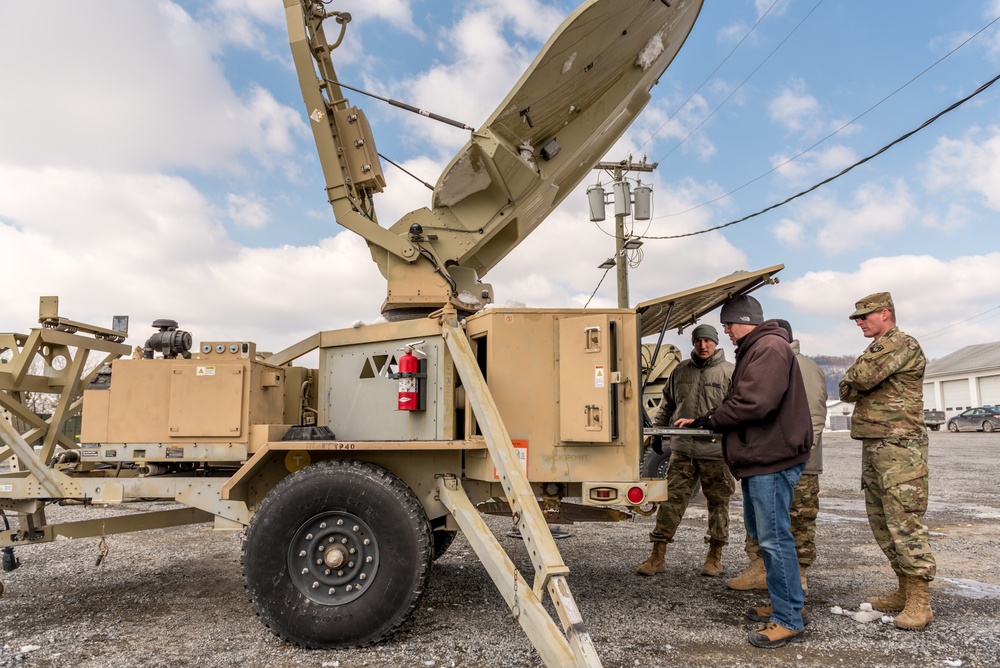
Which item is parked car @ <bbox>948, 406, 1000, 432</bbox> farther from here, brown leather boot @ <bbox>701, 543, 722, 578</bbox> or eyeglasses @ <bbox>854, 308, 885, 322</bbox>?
eyeglasses @ <bbox>854, 308, 885, 322</bbox>

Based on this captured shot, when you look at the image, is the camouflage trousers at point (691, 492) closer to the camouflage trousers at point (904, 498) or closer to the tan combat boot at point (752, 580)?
the tan combat boot at point (752, 580)

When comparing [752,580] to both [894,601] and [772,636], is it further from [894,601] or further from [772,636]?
[772,636]

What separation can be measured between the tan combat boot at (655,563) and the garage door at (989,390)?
45.6 meters

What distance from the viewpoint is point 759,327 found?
4.43m

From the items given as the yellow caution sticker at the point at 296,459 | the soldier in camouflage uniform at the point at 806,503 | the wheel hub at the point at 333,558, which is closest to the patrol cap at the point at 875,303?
the soldier in camouflage uniform at the point at 806,503

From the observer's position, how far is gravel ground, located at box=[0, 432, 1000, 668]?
3811mm

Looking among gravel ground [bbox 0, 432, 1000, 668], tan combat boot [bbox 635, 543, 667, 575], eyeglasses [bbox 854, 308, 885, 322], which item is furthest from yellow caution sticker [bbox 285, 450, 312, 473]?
eyeglasses [bbox 854, 308, 885, 322]

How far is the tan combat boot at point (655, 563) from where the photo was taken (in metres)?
5.72

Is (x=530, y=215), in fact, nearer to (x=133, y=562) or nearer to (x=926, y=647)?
(x=926, y=647)

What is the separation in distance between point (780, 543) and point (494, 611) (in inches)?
73.2

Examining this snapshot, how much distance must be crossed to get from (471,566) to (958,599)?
11.8 feet

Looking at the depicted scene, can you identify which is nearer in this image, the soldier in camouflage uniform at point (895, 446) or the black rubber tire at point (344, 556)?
the black rubber tire at point (344, 556)

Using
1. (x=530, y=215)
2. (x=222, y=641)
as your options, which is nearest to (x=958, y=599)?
(x=530, y=215)

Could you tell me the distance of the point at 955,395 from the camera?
4578cm
